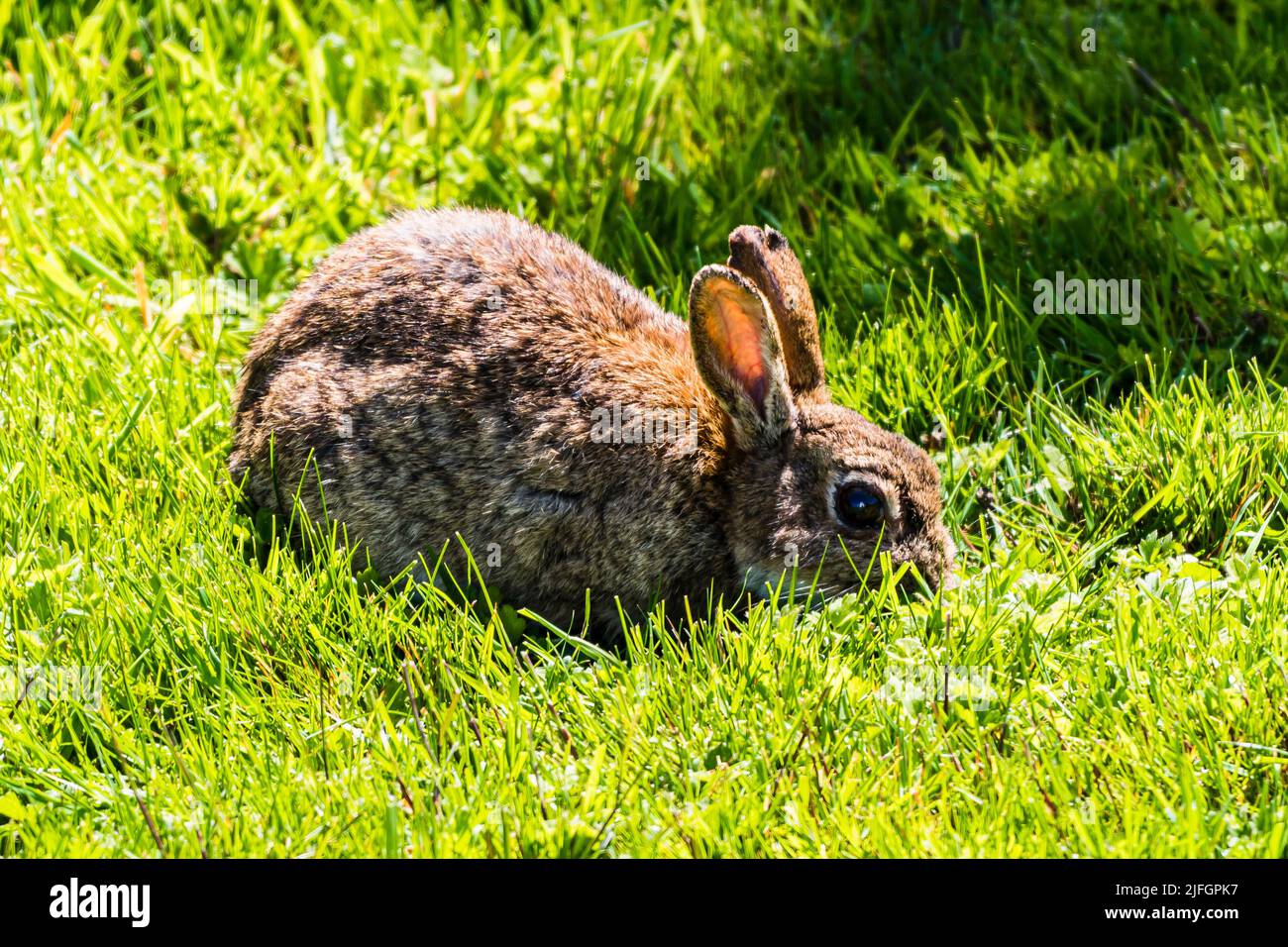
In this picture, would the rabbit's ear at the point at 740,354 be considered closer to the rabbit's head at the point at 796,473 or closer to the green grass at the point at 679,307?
the rabbit's head at the point at 796,473

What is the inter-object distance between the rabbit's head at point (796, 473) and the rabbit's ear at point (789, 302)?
90 millimetres

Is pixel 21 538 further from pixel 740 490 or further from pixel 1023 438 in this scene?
pixel 1023 438

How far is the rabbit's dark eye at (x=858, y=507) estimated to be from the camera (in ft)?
17.5

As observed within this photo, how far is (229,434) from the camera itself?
6.07 m

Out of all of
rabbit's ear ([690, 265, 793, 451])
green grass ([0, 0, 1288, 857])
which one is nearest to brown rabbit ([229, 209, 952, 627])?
rabbit's ear ([690, 265, 793, 451])

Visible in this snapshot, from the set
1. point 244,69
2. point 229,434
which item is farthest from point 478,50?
point 229,434

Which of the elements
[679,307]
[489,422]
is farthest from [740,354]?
[679,307]

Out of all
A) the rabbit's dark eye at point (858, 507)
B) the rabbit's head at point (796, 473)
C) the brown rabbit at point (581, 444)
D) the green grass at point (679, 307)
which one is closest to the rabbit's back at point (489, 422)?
the brown rabbit at point (581, 444)

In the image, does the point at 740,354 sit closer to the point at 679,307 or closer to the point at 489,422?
the point at 489,422

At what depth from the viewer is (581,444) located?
543 cm

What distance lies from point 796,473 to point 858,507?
0.86 ft

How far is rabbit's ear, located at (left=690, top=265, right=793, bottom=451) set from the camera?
5223 mm

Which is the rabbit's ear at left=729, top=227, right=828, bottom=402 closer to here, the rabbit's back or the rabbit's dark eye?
the rabbit's back

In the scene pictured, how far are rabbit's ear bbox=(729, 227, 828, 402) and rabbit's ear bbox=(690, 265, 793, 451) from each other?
0.20 meters
